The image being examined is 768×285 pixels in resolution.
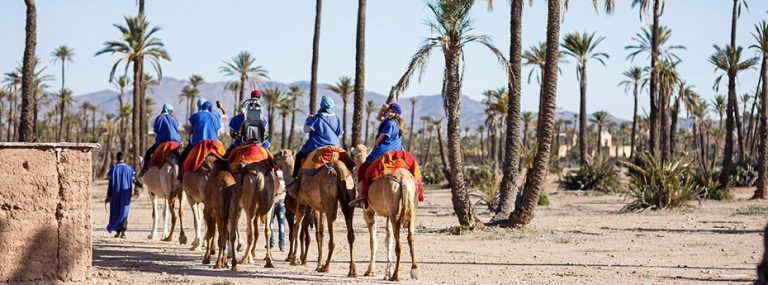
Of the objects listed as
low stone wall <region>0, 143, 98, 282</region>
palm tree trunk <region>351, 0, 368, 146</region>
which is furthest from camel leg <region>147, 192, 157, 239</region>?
palm tree trunk <region>351, 0, 368, 146</region>

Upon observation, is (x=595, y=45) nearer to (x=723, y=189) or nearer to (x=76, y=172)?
(x=723, y=189)

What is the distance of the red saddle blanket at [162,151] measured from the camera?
20.7 meters

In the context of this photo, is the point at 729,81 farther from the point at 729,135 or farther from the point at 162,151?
the point at 162,151

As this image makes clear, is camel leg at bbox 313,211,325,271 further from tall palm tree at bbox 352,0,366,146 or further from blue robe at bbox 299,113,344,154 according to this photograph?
tall palm tree at bbox 352,0,366,146

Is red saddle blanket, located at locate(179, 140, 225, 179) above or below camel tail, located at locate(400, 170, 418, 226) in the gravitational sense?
above

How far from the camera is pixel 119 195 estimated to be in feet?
74.0

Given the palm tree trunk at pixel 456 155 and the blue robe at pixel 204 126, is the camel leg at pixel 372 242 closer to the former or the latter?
the blue robe at pixel 204 126

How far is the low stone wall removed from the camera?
12312 mm

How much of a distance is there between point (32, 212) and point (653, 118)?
34.7m

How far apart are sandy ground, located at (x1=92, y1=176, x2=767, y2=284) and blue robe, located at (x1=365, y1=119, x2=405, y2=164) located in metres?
1.73

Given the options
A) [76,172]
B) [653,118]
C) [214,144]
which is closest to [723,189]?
[653,118]

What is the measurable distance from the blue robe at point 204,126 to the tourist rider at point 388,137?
3.58m

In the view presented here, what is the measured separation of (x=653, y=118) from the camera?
43938 millimetres

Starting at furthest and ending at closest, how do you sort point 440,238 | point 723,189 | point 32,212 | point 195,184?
point 723,189, point 440,238, point 195,184, point 32,212
